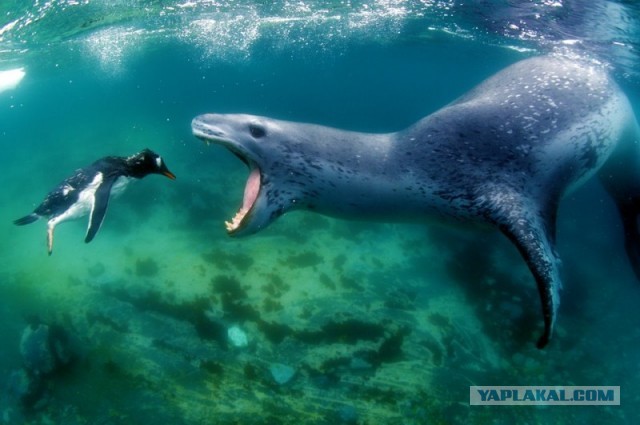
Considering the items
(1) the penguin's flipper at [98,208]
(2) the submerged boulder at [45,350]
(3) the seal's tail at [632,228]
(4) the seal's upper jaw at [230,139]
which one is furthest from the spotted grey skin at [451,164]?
(2) the submerged boulder at [45,350]

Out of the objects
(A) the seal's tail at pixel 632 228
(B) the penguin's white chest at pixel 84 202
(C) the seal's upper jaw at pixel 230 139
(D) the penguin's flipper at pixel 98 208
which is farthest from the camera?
(A) the seal's tail at pixel 632 228

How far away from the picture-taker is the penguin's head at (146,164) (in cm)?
431

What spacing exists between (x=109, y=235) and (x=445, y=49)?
17.8 metres

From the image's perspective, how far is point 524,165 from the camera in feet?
10.7

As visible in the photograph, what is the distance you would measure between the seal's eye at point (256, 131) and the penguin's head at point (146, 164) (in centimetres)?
157

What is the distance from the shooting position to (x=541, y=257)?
112 inches

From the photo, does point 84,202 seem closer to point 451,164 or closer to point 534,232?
point 451,164

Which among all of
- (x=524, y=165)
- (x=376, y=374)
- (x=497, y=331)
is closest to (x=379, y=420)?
(x=376, y=374)

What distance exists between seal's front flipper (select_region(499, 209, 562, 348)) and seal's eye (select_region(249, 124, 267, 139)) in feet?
6.31

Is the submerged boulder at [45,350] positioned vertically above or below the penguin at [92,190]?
below

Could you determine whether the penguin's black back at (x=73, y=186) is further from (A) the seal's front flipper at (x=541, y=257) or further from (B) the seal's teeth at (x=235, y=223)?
(A) the seal's front flipper at (x=541, y=257)

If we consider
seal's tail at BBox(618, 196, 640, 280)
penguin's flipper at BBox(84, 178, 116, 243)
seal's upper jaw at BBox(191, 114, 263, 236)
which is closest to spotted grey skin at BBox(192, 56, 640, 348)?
seal's upper jaw at BBox(191, 114, 263, 236)

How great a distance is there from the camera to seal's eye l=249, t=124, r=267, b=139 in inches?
118

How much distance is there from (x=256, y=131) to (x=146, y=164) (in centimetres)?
201
